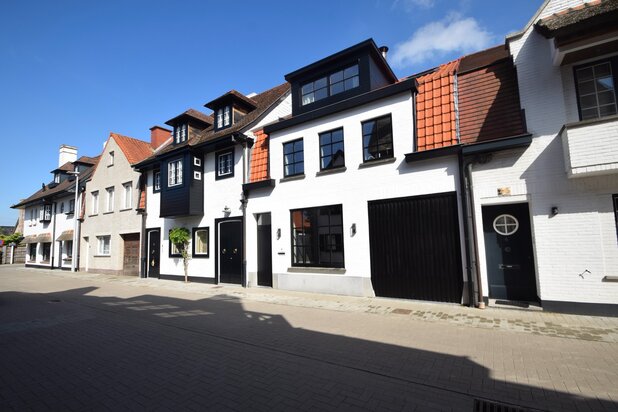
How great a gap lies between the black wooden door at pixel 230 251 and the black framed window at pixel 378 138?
21.3 ft

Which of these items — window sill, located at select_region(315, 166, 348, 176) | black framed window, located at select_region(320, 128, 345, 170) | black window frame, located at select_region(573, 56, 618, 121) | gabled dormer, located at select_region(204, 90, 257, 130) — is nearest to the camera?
black window frame, located at select_region(573, 56, 618, 121)

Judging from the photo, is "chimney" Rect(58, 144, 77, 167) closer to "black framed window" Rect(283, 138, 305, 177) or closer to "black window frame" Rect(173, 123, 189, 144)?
"black window frame" Rect(173, 123, 189, 144)

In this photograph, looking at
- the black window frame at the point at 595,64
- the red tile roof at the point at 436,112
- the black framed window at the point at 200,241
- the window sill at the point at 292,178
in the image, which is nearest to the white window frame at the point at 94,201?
the black framed window at the point at 200,241

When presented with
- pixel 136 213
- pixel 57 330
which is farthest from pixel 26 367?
pixel 136 213

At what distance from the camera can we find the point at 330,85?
11.9 metres

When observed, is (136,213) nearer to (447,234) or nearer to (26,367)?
(26,367)

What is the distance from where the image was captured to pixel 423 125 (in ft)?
30.5

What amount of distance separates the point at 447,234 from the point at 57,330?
994 cm

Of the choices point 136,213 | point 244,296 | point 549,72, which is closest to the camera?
point 549,72

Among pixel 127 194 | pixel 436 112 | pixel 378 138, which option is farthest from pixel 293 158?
pixel 127 194

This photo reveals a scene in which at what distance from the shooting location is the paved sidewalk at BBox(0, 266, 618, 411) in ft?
12.3

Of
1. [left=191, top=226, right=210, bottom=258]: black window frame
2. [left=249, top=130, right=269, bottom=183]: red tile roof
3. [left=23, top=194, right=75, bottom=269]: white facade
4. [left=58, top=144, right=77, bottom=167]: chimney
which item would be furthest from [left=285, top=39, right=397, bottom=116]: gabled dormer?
[left=58, top=144, right=77, bottom=167]: chimney

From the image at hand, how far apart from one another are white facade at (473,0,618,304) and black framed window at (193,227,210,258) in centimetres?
1168

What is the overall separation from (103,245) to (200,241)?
10478 mm
